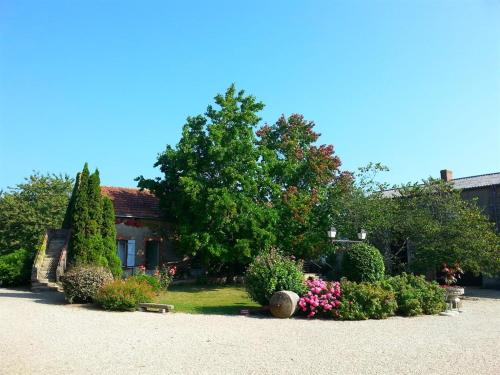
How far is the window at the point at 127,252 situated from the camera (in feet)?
73.3

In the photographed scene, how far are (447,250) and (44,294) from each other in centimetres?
1718

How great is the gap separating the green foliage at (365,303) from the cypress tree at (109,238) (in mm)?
9918

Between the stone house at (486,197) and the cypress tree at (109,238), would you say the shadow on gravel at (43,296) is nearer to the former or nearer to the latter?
the cypress tree at (109,238)

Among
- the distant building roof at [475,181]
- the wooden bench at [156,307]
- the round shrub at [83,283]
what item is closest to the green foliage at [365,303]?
the wooden bench at [156,307]

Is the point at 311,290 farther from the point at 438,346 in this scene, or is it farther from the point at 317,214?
the point at 317,214

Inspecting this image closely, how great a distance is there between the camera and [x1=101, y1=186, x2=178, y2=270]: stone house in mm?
22359

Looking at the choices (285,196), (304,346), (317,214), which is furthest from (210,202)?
(304,346)

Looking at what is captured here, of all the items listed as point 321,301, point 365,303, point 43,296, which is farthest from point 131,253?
point 365,303

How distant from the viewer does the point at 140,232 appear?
22.9m

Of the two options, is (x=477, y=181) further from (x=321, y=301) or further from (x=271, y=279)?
(x=271, y=279)

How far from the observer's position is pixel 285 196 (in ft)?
72.8

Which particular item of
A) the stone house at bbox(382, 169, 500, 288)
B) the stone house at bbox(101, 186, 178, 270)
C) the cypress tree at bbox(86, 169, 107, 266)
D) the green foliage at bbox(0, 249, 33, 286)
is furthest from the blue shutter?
the stone house at bbox(382, 169, 500, 288)

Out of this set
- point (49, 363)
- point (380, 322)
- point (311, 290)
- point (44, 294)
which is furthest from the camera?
point (44, 294)

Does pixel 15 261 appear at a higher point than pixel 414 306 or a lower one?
higher
